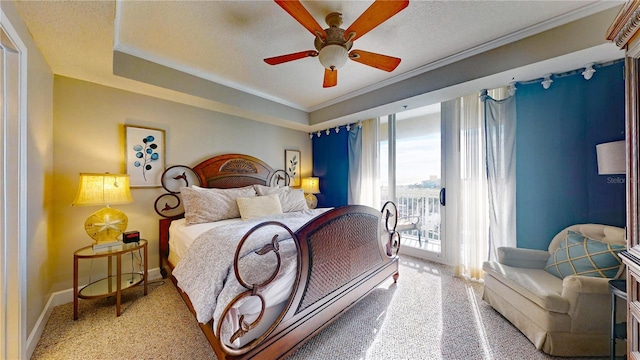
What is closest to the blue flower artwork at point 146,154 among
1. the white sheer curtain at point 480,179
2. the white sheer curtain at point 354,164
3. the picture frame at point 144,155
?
the picture frame at point 144,155

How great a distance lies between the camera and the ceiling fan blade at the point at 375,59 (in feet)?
5.91

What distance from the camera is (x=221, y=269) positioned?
1324 millimetres

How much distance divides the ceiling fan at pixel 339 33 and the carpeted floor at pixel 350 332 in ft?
7.24

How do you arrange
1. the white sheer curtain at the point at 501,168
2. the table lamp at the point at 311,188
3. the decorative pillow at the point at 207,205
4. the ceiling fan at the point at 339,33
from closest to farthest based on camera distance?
the ceiling fan at the point at 339,33, the white sheer curtain at the point at 501,168, the decorative pillow at the point at 207,205, the table lamp at the point at 311,188

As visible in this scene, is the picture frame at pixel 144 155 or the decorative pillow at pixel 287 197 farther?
the decorative pillow at pixel 287 197

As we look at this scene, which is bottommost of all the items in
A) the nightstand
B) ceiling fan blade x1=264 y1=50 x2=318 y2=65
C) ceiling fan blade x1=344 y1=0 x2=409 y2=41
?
the nightstand

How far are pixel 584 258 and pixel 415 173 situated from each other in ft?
6.53

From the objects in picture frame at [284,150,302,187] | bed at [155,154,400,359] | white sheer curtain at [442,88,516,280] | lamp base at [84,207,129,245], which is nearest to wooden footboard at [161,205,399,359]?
bed at [155,154,400,359]

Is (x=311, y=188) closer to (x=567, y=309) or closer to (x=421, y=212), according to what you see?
(x=421, y=212)

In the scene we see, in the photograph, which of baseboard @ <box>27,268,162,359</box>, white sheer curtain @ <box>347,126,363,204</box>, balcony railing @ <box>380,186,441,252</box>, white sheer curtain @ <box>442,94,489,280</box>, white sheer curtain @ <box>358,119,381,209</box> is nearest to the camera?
baseboard @ <box>27,268,162,359</box>

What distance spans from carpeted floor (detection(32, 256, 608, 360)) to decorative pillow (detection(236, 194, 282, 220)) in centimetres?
108

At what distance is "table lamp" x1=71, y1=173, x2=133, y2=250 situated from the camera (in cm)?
195

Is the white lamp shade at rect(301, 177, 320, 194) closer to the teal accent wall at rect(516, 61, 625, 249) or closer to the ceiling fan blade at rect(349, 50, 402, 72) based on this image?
the ceiling fan blade at rect(349, 50, 402, 72)

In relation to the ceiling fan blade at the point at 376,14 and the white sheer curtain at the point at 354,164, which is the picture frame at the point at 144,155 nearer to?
the ceiling fan blade at the point at 376,14
